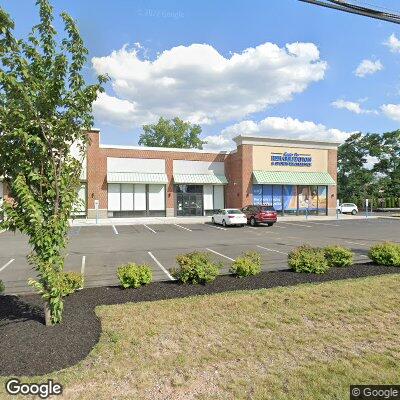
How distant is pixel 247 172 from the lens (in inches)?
1352

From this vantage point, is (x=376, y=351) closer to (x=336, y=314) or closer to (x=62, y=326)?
(x=336, y=314)

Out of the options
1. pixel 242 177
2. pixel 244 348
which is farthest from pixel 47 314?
pixel 242 177

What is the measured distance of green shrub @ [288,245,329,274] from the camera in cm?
877

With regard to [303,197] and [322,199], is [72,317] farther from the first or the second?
[322,199]

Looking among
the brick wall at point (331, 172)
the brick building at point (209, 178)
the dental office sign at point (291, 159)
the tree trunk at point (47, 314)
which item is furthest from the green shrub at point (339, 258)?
the brick wall at point (331, 172)

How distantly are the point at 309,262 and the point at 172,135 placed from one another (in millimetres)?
56638

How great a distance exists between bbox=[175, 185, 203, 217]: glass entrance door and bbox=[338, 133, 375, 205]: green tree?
30.2 m

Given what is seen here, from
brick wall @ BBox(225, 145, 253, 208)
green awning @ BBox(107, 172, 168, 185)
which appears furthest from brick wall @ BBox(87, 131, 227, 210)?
brick wall @ BBox(225, 145, 253, 208)

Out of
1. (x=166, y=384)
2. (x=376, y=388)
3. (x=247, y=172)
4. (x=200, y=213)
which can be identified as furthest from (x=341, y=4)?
(x=200, y=213)

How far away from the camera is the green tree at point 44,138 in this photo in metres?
4.76

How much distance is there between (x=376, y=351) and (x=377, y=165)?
59.8 metres

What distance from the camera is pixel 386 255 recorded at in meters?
9.75

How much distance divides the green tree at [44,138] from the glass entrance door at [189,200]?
2972cm

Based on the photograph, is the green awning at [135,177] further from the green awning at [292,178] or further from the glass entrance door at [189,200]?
the green awning at [292,178]
